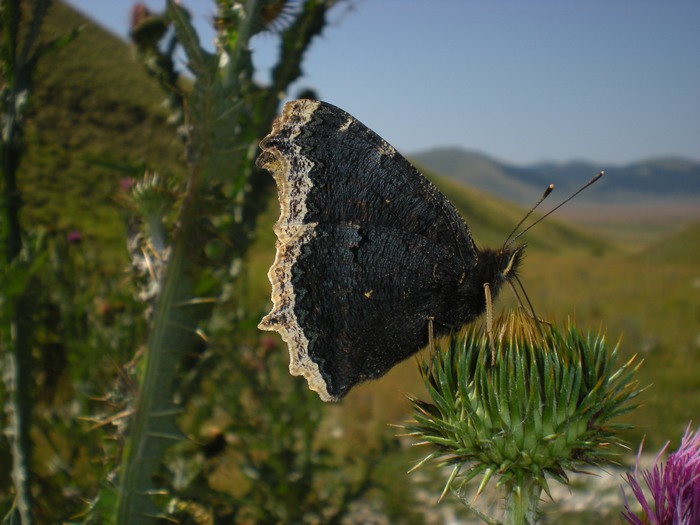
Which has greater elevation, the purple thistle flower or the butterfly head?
the butterfly head

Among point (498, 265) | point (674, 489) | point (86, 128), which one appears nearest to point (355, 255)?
point (498, 265)

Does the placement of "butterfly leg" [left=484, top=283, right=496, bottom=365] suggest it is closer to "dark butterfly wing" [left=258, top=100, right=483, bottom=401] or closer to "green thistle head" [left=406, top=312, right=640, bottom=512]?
"green thistle head" [left=406, top=312, right=640, bottom=512]

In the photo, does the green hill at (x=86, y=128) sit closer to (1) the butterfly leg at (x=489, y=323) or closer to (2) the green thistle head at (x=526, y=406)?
(1) the butterfly leg at (x=489, y=323)

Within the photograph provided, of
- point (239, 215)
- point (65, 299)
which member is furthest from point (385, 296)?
point (65, 299)

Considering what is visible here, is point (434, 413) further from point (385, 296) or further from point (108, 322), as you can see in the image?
point (108, 322)

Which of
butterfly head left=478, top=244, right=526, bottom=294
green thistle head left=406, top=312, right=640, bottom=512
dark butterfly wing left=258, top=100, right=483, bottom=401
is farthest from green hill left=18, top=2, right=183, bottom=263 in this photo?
green thistle head left=406, top=312, right=640, bottom=512

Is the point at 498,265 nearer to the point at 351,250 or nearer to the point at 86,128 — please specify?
the point at 351,250
